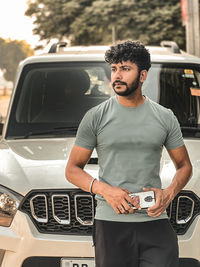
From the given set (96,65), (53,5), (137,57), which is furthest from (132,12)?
(137,57)

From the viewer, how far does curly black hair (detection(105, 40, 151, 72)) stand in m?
2.92

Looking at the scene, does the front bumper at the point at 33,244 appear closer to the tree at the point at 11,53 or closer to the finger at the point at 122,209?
the finger at the point at 122,209

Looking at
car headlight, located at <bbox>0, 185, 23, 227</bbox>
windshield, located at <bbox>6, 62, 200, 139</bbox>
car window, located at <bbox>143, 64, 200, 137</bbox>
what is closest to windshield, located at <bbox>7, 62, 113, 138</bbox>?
windshield, located at <bbox>6, 62, 200, 139</bbox>

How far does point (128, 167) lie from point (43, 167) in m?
1.14

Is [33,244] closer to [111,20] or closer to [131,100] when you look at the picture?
[131,100]

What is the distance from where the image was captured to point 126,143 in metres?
2.90

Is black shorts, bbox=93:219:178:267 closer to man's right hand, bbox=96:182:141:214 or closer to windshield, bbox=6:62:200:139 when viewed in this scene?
man's right hand, bbox=96:182:141:214

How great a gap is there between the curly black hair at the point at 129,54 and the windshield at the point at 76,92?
194 centimetres

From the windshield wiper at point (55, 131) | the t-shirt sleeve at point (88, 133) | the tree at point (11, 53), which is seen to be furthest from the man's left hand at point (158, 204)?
the tree at point (11, 53)

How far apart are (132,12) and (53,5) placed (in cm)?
446

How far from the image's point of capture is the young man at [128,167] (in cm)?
289

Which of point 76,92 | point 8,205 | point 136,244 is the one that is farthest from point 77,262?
point 76,92

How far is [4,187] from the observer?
3814 mm

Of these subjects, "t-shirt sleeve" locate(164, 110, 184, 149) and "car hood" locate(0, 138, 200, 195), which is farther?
"car hood" locate(0, 138, 200, 195)
